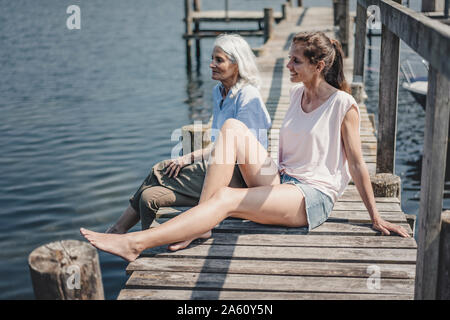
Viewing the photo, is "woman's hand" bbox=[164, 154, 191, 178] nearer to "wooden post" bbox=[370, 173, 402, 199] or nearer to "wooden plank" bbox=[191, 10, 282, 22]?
"wooden post" bbox=[370, 173, 402, 199]

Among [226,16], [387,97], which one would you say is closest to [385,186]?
[387,97]

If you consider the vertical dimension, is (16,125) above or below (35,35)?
below

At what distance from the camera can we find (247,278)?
3.13 m

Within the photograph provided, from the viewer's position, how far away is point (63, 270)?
85.7 inches

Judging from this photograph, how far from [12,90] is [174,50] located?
878 centimetres

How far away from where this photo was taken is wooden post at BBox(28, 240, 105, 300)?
85.7 inches

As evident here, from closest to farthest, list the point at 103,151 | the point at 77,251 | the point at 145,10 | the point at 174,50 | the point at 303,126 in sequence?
the point at 77,251 → the point at 303,126 → the point at 103,151 → the point at 174,50 → the point at 145,10

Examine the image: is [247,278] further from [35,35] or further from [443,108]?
[35,35]

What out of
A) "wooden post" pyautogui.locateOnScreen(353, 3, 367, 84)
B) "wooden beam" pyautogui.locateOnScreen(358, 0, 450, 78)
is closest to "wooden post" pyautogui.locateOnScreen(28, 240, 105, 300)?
"wooden beam" pyautogui.locateOnScreen(358, 0, 450, 78)

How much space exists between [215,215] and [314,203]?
Result: 670 mm

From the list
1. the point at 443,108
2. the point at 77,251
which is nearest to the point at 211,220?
the point at 77,251

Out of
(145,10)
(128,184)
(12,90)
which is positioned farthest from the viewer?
(145,10)
